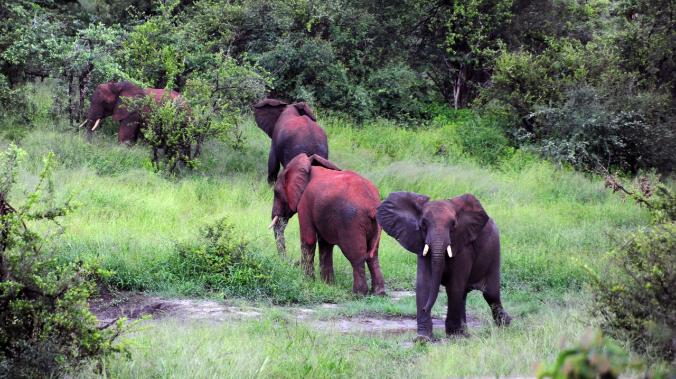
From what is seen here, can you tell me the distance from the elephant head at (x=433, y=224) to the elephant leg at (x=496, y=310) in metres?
0.67

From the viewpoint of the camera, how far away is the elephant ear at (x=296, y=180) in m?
12.0

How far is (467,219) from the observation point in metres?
9.16

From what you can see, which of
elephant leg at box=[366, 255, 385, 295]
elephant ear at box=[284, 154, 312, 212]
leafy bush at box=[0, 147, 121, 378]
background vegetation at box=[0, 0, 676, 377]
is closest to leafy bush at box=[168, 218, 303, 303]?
background vegetation at box=[0, 0, 676, 377]

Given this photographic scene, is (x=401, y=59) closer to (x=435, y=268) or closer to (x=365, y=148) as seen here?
(x=365, y=148)

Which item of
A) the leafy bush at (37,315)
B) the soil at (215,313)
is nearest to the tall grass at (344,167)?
the soil at (215,313)

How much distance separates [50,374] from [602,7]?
867 inches

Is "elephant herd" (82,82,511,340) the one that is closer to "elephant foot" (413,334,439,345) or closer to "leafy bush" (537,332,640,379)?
Result: "elephant foot" (413,334,439,345)

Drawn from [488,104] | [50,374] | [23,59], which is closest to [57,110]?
[23,59]

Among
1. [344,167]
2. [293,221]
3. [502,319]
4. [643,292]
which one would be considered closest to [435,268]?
[502,319]

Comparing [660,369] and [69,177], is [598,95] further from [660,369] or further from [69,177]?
[660,369]

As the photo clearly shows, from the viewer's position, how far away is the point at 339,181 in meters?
11.4

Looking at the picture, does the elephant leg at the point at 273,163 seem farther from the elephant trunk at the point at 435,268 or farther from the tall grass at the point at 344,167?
the elephant trunk at the point at 435,268

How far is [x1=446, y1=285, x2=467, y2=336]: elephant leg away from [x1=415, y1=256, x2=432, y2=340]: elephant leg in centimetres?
27

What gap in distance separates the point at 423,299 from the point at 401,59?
51.5 ft
